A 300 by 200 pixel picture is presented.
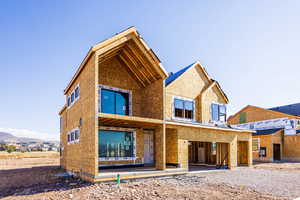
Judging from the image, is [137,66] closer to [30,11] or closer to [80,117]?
[80,117]

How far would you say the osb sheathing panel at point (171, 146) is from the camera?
14134 mm

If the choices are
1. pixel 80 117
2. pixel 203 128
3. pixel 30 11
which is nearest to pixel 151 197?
pixel 80 117

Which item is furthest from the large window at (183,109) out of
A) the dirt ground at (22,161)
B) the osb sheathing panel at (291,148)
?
the osb sheathing panel at (291,148)

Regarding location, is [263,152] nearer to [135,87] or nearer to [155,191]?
[135,87]

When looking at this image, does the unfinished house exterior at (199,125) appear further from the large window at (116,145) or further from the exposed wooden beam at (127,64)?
the large window at (116,145)

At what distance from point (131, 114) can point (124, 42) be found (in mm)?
5072

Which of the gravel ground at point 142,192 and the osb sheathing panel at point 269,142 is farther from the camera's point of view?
the osb sheathing panel at point 269,142

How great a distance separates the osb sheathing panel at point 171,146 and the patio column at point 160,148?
4.51ft

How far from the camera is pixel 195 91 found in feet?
63.4

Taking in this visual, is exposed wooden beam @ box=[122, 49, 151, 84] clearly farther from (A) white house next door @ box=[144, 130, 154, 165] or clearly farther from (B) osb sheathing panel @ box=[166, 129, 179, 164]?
(A) white house next door @ box=[144, 130, 154, 165]

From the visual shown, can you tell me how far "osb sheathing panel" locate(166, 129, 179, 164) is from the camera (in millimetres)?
14134

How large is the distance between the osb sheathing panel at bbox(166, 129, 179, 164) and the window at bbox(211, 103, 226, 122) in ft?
22.7

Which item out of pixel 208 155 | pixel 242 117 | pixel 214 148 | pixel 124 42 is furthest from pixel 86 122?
pixel 242 117

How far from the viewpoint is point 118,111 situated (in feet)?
49.0
